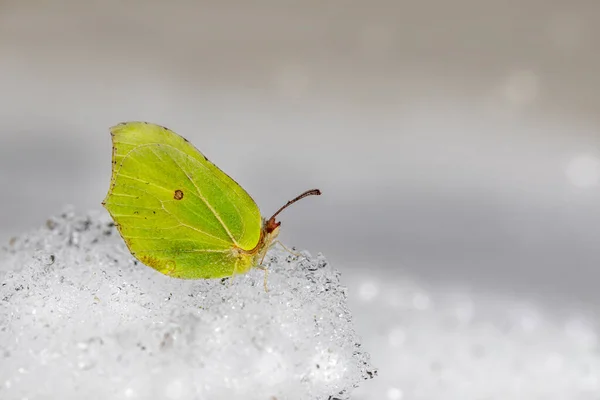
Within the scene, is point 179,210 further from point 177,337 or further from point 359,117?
point 359,117

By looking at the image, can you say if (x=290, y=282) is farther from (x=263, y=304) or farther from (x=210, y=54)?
(x=210, y=54)

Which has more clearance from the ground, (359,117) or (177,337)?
(359,117)

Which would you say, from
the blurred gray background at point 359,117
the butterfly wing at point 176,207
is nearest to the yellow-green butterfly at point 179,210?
the butterfly wing at point 176,207

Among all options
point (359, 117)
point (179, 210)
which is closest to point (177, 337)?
point (179, 210)

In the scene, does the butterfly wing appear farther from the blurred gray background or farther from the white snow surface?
the blurred gray background

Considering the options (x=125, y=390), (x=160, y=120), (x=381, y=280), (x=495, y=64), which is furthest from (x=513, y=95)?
(x=125, y=390)

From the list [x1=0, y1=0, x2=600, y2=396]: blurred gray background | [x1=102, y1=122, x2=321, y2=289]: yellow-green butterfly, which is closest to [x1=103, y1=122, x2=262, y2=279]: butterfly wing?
[x1=102, y1=122, x2=321, y2=289]: yellow-green butterfly
